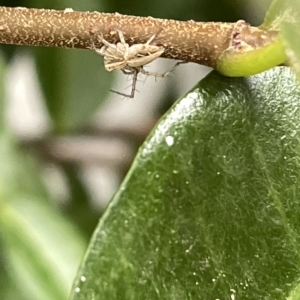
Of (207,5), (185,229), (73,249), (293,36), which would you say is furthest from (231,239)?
(207,5)

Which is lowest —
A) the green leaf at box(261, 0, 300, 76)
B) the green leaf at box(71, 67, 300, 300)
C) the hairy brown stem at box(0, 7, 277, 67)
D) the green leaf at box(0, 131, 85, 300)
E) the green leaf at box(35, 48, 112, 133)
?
the green leaf at box(0, 131, 85, 300)

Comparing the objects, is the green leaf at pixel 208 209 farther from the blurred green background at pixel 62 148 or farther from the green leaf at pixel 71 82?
the green leaf at pixel 71 82

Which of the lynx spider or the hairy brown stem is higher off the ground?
the hairy brown stem

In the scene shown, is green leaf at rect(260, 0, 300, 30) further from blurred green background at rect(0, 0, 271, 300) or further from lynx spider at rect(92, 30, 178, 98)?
blurred green background at rect(0, 0, 271, 300)

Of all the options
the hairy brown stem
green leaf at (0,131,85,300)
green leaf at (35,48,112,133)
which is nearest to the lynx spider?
the hairy brown stem

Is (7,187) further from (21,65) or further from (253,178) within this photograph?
(21,65)

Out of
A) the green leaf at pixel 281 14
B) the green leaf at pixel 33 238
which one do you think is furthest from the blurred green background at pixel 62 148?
the green leaf at pixel 281 14
